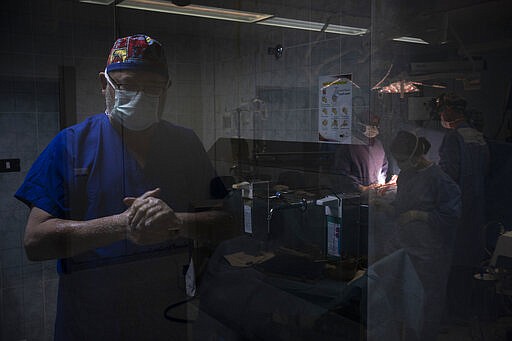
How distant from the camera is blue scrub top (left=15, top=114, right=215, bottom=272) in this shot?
1.34 m

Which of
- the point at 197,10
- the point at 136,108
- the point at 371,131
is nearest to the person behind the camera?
the point at 136,108

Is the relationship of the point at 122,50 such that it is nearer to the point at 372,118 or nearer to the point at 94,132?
the point at 94,132

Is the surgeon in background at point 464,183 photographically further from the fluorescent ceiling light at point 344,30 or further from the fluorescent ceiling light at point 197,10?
the fluorescent ceiling light at point 197,10

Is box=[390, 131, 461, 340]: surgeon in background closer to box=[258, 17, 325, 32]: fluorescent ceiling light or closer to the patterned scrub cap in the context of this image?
box=[258, 17, 325, 32]: fluorescent ceiling light

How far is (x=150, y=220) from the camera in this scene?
1399 mm

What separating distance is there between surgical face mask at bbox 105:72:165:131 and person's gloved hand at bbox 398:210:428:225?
32.5 inches

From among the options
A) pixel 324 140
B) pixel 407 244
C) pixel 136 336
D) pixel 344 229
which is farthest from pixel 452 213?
pixel 136 336

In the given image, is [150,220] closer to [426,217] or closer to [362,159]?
[362,159]

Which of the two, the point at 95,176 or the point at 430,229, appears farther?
the point at 430,229

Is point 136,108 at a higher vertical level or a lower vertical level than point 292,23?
lower

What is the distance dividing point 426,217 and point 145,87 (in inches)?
36.6

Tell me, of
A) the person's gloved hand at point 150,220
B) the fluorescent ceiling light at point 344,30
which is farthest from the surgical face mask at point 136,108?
the fluorescent ceiling light at point 344,30

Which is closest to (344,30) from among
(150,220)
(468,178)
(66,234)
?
(468,178)

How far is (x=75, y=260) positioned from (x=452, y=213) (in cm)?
110
